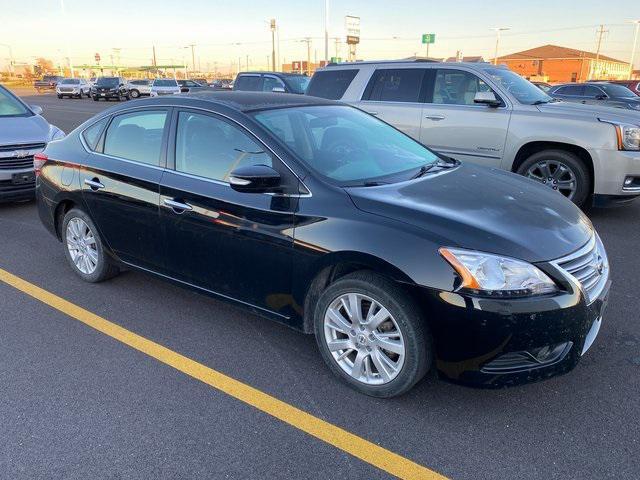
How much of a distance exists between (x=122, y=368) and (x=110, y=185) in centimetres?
152

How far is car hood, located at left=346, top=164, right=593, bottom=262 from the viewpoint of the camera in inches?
104

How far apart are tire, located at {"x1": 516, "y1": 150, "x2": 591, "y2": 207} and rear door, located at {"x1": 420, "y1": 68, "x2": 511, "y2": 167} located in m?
0.43

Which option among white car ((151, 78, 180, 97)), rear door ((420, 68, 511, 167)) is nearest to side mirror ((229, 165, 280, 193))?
rear door ((420, 68, 511, 167))

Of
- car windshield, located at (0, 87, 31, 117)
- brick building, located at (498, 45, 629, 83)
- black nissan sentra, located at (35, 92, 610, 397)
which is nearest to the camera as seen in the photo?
black nissan sentra, located at (35, 92, 610, 397)

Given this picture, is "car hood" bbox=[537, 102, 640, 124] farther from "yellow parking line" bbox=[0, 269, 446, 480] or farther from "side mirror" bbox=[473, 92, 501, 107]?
"yellow parking line" bbox=[0, 269, 446, 480]

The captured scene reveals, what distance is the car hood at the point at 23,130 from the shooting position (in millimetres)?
7074

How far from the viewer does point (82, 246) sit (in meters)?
4.58

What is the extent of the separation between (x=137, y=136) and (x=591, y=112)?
5.39m

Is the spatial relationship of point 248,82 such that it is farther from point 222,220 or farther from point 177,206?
point 222,220

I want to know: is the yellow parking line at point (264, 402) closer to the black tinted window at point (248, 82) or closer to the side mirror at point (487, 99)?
the side mirror at point (487, 99)

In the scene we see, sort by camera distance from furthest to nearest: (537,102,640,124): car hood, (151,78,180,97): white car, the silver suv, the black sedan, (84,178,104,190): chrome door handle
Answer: (151,78,180,97): white car < the black sedan < (537,102,640,124): car hood < the silver suv < (84,178,104,190): chrome door handle

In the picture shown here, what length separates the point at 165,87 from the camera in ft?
104

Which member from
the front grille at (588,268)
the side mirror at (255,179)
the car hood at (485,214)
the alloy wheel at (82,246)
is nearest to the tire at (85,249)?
the alloy wheel at (82,246)

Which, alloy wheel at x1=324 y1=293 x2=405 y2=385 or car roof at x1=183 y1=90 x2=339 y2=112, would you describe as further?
car roof at x1=183 y1=90 x2=339 y2=112
